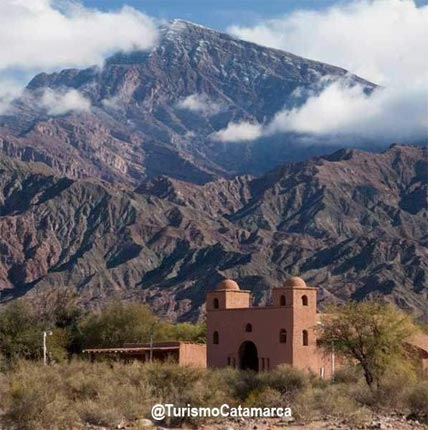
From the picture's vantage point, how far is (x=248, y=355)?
72.8 meters

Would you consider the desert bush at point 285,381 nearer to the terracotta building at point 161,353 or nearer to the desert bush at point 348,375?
the desert bush at point 348,375

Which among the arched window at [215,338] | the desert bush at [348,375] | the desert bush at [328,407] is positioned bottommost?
the desert bush at [328,407]

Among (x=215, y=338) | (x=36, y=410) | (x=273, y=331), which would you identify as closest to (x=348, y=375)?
(x=273, y=331)

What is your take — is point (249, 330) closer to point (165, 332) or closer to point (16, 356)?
point (16, 356)

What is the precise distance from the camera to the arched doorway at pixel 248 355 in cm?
7225

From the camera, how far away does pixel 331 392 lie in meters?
46.3

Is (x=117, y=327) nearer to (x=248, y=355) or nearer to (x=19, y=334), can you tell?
(x=19, y=334)

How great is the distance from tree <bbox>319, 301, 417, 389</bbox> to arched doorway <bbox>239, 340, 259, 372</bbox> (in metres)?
13.6

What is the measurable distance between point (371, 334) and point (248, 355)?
16.7m

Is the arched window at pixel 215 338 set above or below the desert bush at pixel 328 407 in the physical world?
above

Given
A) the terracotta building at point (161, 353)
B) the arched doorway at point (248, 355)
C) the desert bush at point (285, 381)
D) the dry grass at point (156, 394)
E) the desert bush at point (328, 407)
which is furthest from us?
the terracotta building at point (161, 353)

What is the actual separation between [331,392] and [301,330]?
22883 mm

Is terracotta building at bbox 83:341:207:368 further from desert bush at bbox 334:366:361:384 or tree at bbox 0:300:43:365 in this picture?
desert bush at bbox 334:366:361:384

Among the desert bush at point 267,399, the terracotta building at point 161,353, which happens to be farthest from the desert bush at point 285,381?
the terracotta building at point 161,353
